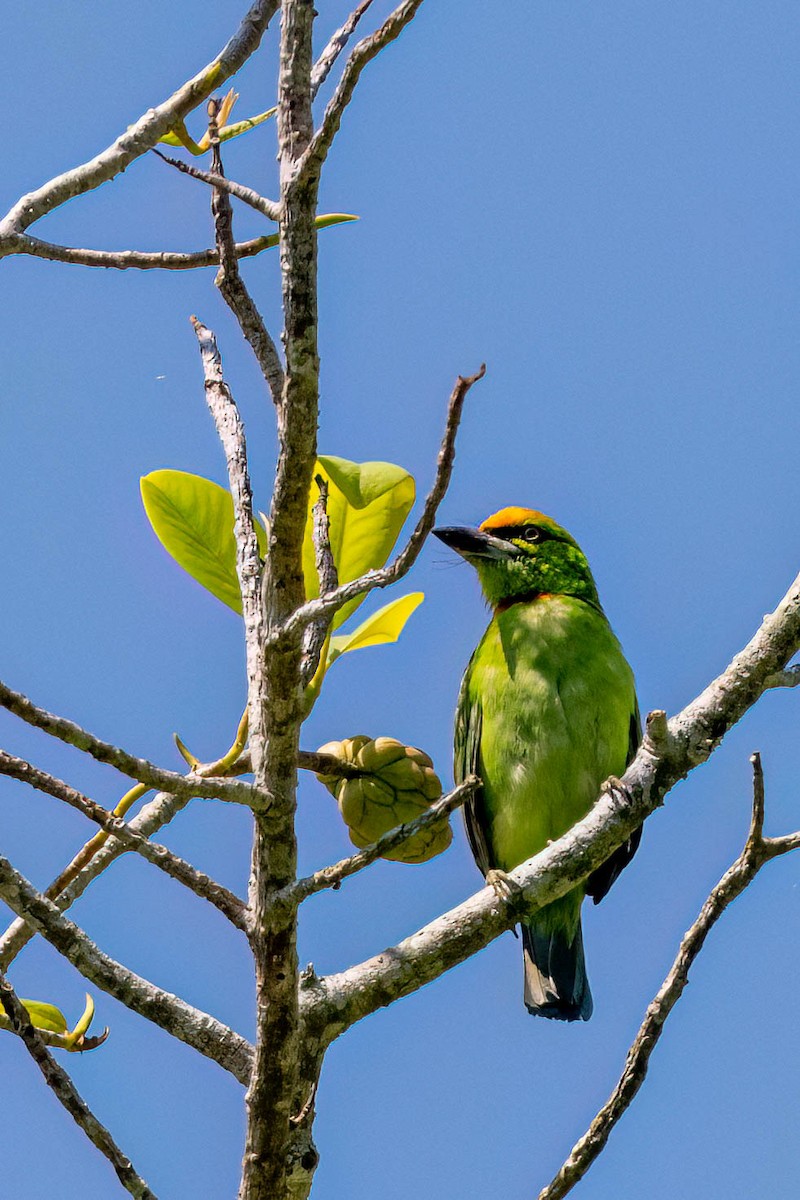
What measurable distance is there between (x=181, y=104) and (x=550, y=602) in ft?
8.10

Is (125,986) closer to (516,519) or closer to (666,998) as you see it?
(666,998)

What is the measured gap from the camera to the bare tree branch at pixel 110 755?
175 centimetres

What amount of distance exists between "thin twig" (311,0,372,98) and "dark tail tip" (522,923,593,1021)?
322 centimetres

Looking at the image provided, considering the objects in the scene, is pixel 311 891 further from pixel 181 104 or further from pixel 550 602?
pixel 550 602

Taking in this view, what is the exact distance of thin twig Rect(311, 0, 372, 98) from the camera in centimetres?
211

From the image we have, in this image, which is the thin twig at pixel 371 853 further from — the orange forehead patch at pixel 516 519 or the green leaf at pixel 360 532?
the orange forehead patch at pixel 516 519

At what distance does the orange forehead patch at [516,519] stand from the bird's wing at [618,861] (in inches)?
31.0

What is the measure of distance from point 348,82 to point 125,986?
1522 mm

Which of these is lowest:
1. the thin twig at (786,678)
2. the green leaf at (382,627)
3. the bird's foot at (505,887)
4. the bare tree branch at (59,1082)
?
the bare tree branch at (59,1082)

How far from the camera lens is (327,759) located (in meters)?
2.86

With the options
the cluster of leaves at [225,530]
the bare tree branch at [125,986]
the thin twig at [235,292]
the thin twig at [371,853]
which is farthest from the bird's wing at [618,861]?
the thin twig at [235,292]

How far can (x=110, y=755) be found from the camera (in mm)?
1801

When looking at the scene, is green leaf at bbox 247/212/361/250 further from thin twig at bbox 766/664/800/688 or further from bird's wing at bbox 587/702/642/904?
bird's wing at bbox 587/702/642/904

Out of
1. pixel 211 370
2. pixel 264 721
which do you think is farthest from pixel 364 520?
pixel 264 721
